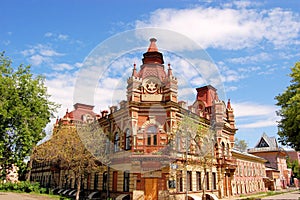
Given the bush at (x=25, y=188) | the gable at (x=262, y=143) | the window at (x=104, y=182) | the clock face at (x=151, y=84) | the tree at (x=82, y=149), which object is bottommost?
the bush at (x=25, y=188)

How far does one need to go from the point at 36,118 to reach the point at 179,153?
1604 cm

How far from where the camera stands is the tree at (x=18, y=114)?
2631cm

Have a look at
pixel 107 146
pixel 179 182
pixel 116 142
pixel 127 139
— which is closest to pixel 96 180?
pixel 107 146

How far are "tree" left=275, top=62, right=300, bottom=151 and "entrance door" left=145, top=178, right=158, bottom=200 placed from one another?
1279cm

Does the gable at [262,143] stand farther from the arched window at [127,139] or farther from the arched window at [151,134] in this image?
the arched window at [127,139]

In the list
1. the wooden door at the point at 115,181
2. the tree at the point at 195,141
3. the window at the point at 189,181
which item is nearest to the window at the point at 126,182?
the wooden door at the point at 115,181

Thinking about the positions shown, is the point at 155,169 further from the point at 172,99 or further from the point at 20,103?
the point at 20,103

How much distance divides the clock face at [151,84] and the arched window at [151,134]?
12.2ft

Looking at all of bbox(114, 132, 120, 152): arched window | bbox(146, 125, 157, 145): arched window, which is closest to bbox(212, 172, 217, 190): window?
bbox(146, 125, 157, 145): arched window

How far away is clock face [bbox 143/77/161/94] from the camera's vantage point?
27094 millimetres

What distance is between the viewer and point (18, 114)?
2673 centimetres

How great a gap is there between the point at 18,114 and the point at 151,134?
44.9ft

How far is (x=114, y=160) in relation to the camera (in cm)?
2769

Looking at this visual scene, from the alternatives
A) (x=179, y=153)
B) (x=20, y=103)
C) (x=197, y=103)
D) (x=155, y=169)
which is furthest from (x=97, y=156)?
(x=197, y=103)
